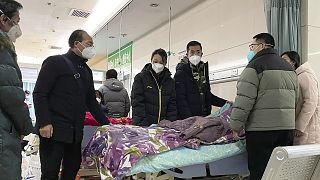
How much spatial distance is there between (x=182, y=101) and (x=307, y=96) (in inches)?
43.9

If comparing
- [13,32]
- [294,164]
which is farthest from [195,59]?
[294,164]

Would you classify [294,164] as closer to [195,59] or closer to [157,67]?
[157,67]

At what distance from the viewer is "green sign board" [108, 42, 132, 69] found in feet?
21.4

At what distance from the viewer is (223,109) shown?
2.90 meters

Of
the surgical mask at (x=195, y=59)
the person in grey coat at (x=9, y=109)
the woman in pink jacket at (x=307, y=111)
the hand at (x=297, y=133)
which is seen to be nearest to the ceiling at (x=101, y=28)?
the surgical mask at (x=195, y=59)

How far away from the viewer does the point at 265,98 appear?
2.19 m

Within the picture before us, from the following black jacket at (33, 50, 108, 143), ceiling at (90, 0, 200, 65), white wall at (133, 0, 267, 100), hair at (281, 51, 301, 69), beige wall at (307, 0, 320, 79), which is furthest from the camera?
ceiling at (90, 0, 200, 65)

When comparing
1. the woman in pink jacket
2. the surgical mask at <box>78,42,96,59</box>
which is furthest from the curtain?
the surgical mask at <box>78,42,96,59</box>

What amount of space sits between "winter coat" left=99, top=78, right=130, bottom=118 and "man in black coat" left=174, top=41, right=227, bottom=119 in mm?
1284

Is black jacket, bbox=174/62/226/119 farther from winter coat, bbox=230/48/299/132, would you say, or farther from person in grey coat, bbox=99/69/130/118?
person in grey coat, bbox=99/69/130/118

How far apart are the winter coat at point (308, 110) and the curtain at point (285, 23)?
49 centimetres

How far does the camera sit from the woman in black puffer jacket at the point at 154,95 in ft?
9.15

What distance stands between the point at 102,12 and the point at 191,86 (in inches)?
152

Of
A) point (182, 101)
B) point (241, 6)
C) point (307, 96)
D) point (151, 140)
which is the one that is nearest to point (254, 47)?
point (307, 96)
